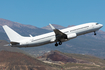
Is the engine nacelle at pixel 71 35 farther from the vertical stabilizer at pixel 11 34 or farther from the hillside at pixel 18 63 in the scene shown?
the hillside at pixel 18 63

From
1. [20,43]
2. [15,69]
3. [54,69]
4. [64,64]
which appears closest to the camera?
[20,43]

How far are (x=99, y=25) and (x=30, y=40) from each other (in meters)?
29.5

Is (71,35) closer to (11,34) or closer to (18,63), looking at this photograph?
(11,34)

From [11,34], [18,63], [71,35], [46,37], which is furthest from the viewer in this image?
[18,63]

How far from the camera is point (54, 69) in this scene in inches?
6467

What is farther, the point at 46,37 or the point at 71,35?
the point at 71,35

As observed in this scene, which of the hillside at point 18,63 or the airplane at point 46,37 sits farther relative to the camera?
the hillside at point 18,63

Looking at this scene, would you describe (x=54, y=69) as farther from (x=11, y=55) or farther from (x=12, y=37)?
(x=12, y=37)

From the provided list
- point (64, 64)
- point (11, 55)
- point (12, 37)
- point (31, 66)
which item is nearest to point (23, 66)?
point (31, 66)

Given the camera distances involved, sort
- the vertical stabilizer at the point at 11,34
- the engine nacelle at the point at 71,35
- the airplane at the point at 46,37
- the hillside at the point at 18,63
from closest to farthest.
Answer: the airplane at the point at 46,37 → the engine nacelle at the point at 71,35 → the vertical stabilizer at the point at 11,34 → the hillside at the point at 18,63

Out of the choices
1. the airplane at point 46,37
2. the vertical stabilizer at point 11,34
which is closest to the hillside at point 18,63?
the vertical stabilizer at point 11,34

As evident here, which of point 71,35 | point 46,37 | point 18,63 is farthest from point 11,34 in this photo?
point 18,63

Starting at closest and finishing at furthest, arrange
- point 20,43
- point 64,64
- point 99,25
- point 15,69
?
point 20,43
point 99,25
point 15,69
point 64,64

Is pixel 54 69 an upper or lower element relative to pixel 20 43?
lower
